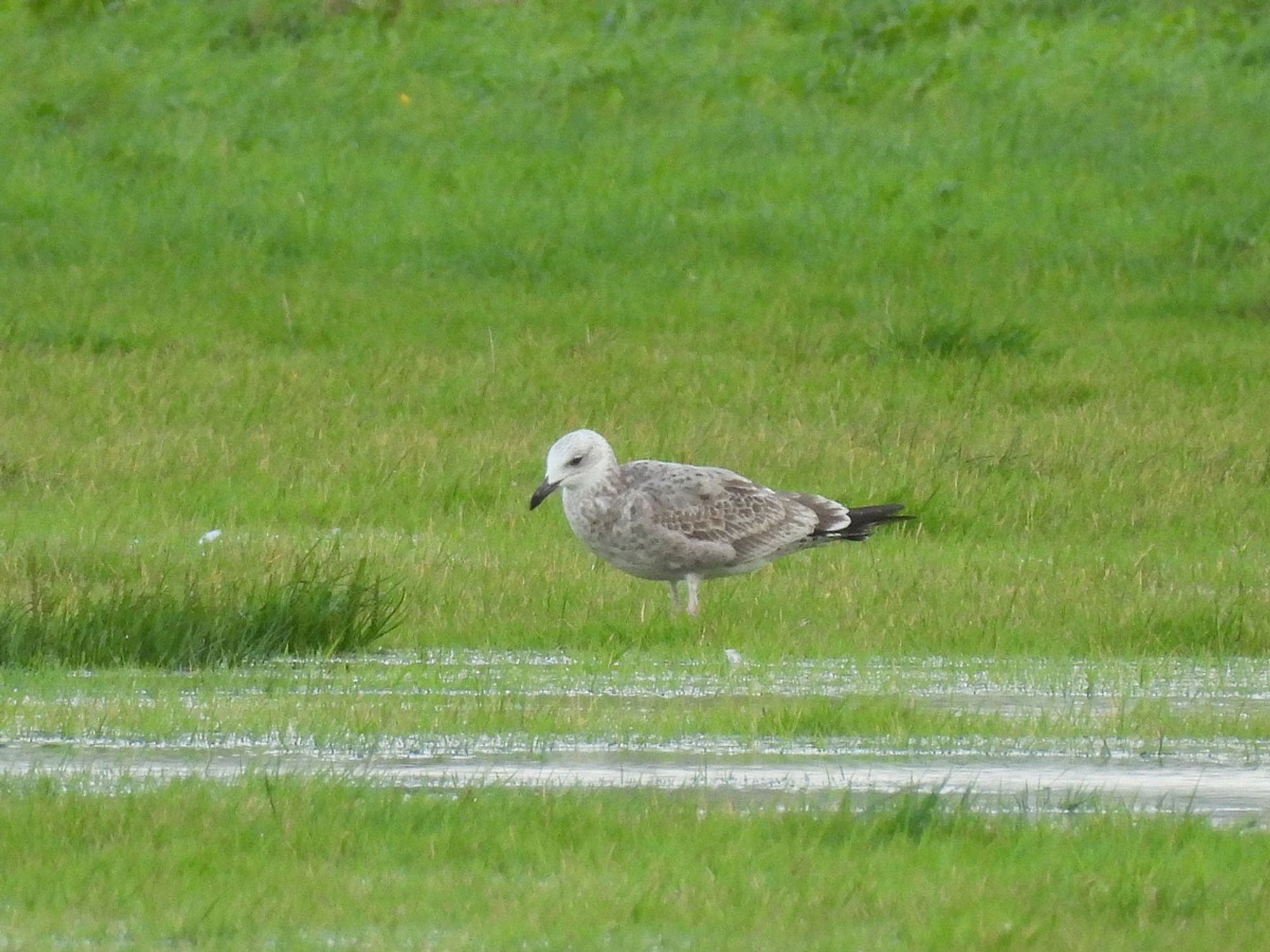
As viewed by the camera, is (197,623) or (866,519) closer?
(197,623)

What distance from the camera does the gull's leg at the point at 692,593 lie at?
9.76m

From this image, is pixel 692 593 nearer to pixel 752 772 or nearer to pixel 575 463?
pixel 575 463

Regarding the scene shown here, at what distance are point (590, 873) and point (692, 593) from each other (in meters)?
4.90

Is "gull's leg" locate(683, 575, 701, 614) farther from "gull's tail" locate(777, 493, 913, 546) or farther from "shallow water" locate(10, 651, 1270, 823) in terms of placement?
"shallow water" locate(10, 651, 1270, 823)

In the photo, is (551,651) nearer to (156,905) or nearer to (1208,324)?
(156,905)

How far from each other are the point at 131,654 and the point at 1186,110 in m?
16.2

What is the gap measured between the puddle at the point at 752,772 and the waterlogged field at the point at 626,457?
0.03 m

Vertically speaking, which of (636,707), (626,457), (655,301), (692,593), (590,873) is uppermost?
(590,873)

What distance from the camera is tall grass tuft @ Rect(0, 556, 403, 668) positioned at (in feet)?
27.3

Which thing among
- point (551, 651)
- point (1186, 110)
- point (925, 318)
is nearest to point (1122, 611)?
point (551, 651)

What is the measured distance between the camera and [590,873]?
499cm

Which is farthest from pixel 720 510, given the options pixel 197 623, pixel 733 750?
pixel 733 750

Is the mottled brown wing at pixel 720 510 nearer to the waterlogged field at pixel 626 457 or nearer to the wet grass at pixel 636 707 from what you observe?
the waterlogged field at pixel 626 457

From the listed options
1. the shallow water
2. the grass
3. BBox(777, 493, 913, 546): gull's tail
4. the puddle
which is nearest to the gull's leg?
the grass
